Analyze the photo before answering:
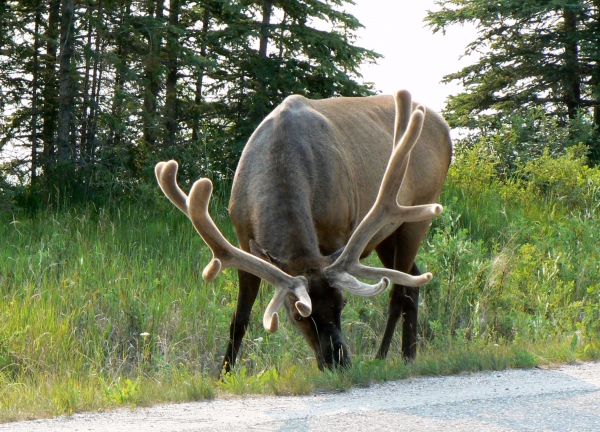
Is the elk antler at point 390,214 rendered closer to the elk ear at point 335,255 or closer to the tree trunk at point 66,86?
the elk ear at point 335,255

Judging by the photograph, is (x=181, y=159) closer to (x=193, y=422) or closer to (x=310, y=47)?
(x=310, y=47)

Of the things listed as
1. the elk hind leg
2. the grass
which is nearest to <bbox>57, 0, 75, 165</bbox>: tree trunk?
the grass

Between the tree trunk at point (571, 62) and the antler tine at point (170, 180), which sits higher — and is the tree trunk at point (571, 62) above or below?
above

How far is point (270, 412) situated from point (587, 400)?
1.74m

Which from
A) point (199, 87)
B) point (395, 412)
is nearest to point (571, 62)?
point (199, 87)

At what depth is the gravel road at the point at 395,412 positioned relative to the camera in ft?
12.5

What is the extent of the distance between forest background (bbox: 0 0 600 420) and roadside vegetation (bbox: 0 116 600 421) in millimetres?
24

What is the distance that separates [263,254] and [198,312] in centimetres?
269

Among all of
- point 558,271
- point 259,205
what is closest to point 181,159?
point 558,271

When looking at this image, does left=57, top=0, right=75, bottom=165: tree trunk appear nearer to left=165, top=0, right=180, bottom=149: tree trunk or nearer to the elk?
left=165, top=0, right=180, bottom=149: tree trunk

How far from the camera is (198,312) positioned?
7.86 metres

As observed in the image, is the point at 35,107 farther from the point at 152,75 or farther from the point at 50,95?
the point at 152,75

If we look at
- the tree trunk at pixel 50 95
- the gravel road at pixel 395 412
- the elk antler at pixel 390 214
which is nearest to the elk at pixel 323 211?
the elk antler at pixel 390 214

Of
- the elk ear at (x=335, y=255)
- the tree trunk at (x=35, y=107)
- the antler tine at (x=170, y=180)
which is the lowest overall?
the elk ear at (x=335, y=255)
